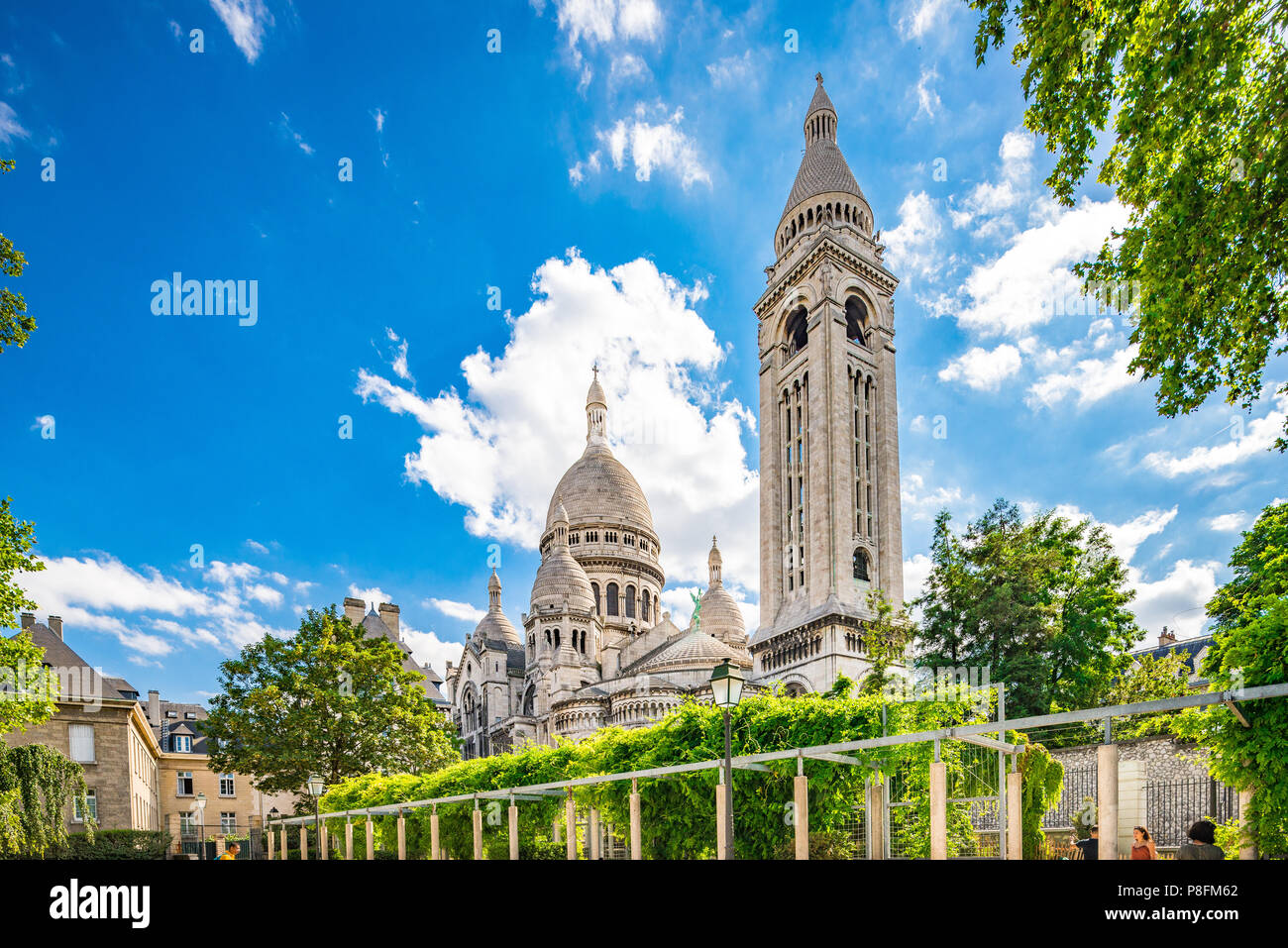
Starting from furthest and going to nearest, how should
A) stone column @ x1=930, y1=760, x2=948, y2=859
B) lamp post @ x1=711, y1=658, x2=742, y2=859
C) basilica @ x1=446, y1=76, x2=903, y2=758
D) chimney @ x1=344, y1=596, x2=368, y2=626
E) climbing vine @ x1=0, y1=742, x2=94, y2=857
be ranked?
1. chimney @ x1=344, y1=596, x2=368, y2=626
2. basilica @ x1=446, y1=76, x2=903, y2=758
3. climbing vine @ x1=0, y1=742, x2=94, y2=857
4. lamp post @ x1=711, y1=658, x2=742, y2=859
5. stone column @ x1=930, y1=760, x2=948, y2=859

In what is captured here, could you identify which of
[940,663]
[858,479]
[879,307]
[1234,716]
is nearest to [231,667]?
[940,663]

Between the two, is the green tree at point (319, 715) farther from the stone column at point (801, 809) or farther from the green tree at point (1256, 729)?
the green tree at point (1256, 729)

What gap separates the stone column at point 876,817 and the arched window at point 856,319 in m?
64.0

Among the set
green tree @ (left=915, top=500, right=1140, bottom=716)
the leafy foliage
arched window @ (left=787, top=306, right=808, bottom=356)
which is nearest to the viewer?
the leafy foliage

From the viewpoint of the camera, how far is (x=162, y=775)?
62000 millimetres

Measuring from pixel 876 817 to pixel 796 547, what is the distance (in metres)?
55.1

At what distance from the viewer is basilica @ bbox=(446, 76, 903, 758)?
63.5 meters

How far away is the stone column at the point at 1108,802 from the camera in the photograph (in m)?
9.23

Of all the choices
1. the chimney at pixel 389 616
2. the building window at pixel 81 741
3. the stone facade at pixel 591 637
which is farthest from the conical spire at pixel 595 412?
the building window at pixel 81 741

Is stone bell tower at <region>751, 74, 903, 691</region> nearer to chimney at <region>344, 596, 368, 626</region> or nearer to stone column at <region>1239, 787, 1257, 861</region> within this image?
chimney at <region>344, 596, 368, 626</region>

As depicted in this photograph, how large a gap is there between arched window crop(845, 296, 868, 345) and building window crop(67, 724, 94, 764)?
2512 inches

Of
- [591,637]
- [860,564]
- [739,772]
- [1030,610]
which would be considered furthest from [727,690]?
[591,637]

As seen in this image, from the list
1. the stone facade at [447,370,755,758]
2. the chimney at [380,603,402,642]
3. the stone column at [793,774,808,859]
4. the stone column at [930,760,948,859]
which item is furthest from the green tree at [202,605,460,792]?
the chimney at [380,603,402,642]
